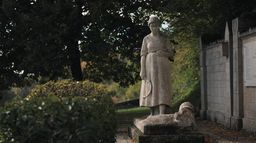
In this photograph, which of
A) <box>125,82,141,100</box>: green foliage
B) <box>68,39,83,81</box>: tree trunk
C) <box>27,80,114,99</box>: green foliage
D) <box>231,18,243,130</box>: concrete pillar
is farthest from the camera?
<box>125,82,141,100</box>: green foliage

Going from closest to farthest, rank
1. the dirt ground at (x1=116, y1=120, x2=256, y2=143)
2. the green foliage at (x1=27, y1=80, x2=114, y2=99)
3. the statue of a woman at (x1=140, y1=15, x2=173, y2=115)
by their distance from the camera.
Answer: the statue of a woman at (x1=140, y1=15, x2=173, y2=115)
the green foliage at (x1=27, y1=80, x2=114, y2=99)
the dirt ground at (x1=116, y1=120, x2=256, y2=143)

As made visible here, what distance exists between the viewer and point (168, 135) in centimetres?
1232

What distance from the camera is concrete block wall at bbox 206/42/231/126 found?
21.7m

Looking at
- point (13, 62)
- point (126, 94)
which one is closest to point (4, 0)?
point (13, 62)

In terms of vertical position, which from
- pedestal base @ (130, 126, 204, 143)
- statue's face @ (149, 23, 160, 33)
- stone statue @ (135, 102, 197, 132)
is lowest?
pedestal base @ (130, 126, 204, 143)

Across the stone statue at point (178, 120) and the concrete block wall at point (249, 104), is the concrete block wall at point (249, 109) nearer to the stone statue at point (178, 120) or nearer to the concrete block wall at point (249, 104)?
the concrete block wall at point (249, 104)

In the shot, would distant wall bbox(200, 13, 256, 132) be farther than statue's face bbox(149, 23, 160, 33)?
Yes

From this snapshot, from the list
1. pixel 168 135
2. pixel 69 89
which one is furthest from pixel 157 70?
pixel 69 89

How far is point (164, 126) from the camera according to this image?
1245 cm

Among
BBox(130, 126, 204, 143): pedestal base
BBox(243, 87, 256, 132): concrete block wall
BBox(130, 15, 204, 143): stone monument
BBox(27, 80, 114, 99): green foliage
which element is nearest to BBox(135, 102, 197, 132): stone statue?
BBox(130, 15, 204, 143): stone monument

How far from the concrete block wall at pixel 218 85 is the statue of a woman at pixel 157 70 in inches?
310

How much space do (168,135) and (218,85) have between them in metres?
11.5

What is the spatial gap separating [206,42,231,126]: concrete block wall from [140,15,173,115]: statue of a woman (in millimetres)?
7869

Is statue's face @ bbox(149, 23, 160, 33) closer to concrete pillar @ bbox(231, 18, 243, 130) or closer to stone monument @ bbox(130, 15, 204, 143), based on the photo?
stone monument @ bbox(130, 15, 204, 143)
